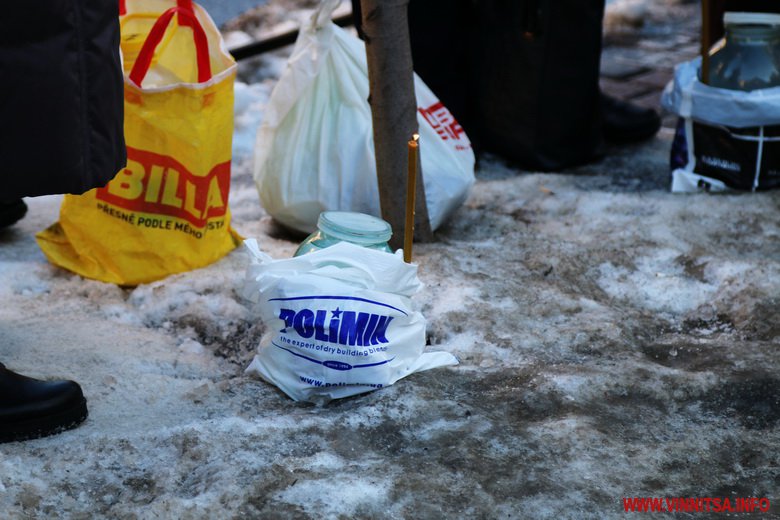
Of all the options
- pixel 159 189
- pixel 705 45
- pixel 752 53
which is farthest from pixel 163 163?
pixel 752 53

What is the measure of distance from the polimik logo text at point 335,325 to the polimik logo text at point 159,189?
651 mm

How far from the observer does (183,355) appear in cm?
201

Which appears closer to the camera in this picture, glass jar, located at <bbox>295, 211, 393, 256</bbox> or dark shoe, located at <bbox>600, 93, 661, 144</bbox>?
glass jar, located at <bbox>295, 211, 393, 256</bbox>

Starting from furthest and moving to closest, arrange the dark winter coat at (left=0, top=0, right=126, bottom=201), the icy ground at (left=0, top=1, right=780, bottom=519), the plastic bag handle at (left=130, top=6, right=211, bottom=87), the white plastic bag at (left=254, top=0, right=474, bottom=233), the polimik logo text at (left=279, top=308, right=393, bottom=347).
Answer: the white plastic bag at (left=254, top=0, right=474, bottom=233) < the plastic bag handle at (left=130, top=6, right=211, bottom=87) < the polimik logo text at (left=279, top=308, right=393, bottom=347) < the icy ground at (left=0, top=1, right=780, bottom=519) < the dark winter coat at (left=0, top=0, right=126, bottom=201)

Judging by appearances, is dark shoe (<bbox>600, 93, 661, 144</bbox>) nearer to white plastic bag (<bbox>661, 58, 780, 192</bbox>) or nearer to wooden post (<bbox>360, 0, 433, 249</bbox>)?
white plastic bag (<bbox>661, 58, 780, 192</bbox>)

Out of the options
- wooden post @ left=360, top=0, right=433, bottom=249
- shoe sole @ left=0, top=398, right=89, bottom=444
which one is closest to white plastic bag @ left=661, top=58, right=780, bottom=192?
wooden post @ left=360, top=0, right=433, bottom=249

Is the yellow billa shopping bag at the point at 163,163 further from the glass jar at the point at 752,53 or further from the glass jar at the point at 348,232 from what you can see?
the glass jar at the point at 752,53

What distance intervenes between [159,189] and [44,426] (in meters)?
0.79

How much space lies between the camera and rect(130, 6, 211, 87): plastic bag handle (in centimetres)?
219

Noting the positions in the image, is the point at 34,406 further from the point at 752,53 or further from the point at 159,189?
the point at 752,53

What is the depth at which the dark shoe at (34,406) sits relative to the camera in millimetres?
1640

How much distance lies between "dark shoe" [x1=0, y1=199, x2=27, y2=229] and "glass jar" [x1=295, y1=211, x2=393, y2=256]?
1.06 meters

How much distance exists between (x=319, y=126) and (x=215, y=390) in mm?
968

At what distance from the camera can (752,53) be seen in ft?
9.62
